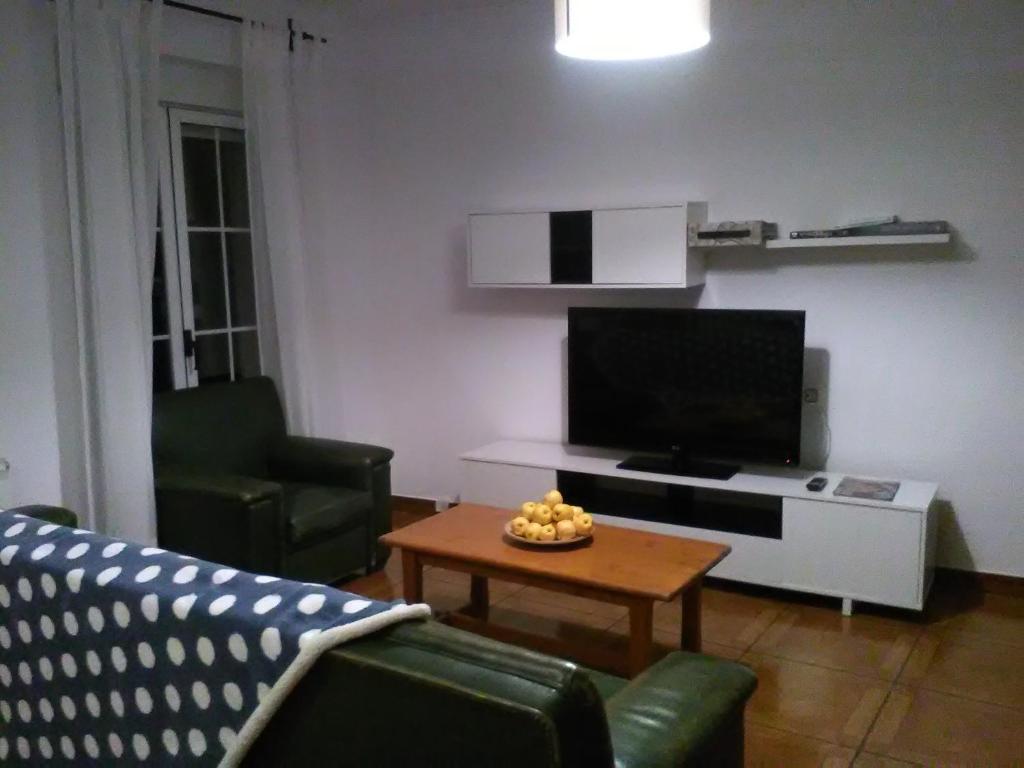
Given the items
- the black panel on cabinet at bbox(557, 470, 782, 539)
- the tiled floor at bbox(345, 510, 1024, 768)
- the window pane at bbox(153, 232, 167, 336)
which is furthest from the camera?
the window pane at bbox(153, 232, 167, 336)

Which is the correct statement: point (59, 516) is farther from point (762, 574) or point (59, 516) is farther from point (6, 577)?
point (762, 574)

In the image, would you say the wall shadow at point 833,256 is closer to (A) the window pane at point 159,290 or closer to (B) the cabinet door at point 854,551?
(B) the cabinet door at point 854,551

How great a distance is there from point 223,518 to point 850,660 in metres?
2.44

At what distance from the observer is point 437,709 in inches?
54.2

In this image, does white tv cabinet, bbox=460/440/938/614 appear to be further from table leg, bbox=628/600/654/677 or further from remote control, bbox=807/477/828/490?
table leg, bbox=628/600/654/677

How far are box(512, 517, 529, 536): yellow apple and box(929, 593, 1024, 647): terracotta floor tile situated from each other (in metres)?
1.69

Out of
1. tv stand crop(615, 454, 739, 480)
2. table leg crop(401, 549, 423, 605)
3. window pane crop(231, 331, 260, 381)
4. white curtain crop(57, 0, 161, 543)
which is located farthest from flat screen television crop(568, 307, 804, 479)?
white curtain crop(57, 0, 161, 543)

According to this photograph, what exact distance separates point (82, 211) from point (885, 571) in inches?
139

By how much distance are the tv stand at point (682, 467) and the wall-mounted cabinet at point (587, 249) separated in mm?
811

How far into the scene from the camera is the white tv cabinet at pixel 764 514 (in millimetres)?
3672

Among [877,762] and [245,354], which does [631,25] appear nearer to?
[877,762]

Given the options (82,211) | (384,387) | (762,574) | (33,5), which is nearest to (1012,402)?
(762,574)

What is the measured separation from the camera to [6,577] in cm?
193

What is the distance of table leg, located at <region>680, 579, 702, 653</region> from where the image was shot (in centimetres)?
312
